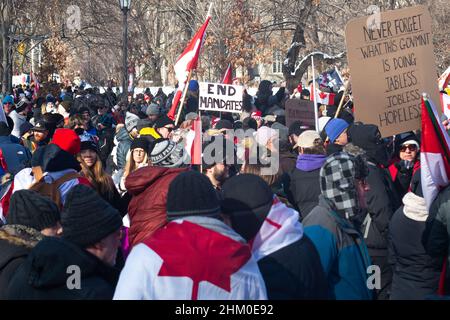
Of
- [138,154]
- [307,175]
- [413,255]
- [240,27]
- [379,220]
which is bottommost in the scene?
[413,255]

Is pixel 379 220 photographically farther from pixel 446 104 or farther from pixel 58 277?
pixel 446 104

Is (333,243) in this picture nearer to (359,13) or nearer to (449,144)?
(449,144)

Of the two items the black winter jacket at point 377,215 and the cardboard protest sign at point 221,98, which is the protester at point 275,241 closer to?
the black winter jacket at point 377,215

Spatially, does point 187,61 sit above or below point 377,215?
above

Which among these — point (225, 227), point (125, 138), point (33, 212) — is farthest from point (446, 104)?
point (225, 227)

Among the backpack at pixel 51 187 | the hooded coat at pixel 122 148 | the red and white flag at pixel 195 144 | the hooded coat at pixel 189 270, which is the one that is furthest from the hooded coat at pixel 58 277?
the hooded coat at pixel 122 148

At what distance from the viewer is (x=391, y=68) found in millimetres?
8555

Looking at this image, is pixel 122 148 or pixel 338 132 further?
pixel 122 148

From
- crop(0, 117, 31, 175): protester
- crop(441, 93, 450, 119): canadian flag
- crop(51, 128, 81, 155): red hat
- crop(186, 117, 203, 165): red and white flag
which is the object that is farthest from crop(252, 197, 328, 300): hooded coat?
crop(441, 93, 450, 119): canadian flag

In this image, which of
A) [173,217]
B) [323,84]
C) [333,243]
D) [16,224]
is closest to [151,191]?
[16,224]

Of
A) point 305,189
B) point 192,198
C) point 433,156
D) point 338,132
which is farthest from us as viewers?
point 338,132

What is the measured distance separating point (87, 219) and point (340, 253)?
1.34m

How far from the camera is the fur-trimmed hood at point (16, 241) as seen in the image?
4.27 metres

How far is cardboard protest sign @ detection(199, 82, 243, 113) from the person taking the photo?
13.0 meters
